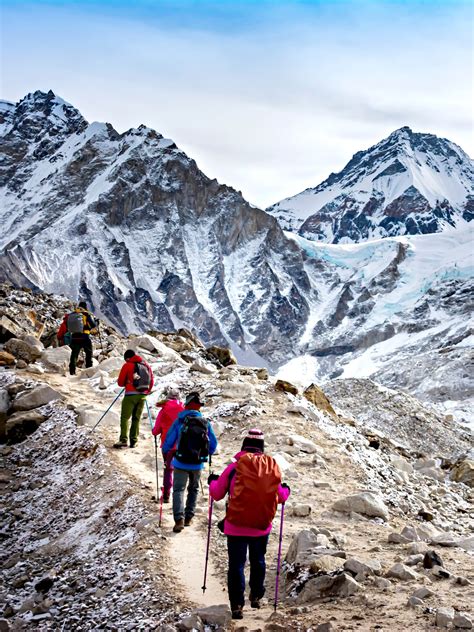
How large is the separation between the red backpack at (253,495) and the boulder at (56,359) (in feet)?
50.1

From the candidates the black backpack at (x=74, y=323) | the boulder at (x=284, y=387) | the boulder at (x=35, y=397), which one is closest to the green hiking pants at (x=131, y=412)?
the boulder at (x=35, y=397)

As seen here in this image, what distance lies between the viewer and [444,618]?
233 inches

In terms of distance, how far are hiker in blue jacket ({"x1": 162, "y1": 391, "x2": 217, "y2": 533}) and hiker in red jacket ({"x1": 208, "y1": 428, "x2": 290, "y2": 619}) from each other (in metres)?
2.13

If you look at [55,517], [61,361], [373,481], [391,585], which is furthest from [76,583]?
[61,361]

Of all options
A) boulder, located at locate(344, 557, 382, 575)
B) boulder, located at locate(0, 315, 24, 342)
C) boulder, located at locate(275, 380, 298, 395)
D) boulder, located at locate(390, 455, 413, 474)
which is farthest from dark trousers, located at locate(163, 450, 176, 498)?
boulder, located at locate(0, 315, 24, 342)

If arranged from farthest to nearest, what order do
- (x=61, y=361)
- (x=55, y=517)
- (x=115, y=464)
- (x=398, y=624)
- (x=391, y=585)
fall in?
(x=61, y=361)
(x=115, y=464)
(x=55, y=517)
(x=391, y=585)
(x=398, y=624)

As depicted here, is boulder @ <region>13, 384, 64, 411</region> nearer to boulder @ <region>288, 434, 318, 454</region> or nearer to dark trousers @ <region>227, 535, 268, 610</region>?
boulder @ <region>288, 434, 318, 454</region>

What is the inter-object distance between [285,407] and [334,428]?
1483 millimetres

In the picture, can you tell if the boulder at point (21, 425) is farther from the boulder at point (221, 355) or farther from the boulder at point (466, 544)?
the boulder at point (221, 355)

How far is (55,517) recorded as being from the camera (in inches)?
439

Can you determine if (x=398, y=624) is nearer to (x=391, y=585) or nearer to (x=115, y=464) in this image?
(x=391, y=585)

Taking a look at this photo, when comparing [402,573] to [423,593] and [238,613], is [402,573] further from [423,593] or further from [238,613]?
[238,613]

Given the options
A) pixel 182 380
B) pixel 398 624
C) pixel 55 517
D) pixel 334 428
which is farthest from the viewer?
pixel 182 380

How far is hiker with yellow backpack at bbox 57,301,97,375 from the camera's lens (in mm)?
20234
